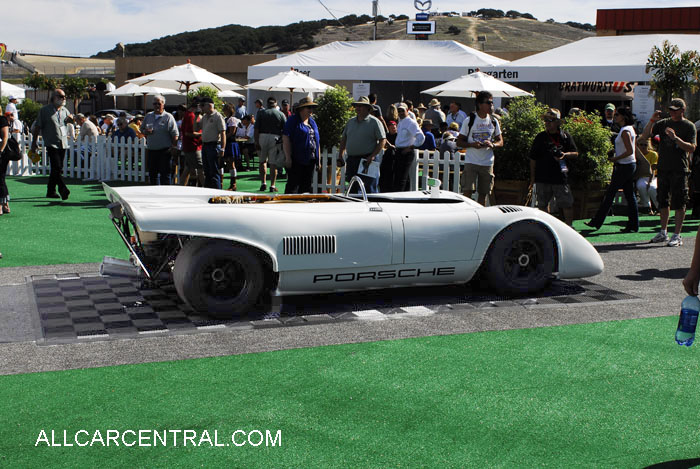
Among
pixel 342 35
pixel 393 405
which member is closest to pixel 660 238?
pixel 393 405

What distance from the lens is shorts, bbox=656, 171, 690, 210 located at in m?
10.1

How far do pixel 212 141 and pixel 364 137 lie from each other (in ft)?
11.4

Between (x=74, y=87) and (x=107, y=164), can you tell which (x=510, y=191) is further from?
(x=74, y=87)

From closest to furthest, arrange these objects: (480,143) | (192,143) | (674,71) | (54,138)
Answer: (480,143)
(54,138)
(192,143)
(674,71)

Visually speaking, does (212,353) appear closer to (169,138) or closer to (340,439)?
(340,439)

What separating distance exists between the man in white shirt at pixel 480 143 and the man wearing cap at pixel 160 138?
5383mm

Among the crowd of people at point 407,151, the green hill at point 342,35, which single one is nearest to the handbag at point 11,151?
the crowd of people at point 407,151

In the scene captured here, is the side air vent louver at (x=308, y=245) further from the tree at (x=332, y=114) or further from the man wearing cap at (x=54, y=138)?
the tree at (x=332, y=114)

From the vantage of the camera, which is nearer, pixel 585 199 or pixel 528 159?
pixel 528 159

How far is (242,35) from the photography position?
13338cm

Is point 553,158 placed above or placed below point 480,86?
below

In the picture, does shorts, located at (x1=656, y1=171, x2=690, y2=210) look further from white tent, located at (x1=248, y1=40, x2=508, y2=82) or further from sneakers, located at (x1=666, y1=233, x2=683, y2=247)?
white tent, located at (x1=248, y1=40, x2=508, y2=82)

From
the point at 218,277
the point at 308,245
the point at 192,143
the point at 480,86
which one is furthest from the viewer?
the point at 480,86

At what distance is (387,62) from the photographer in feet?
72.6
